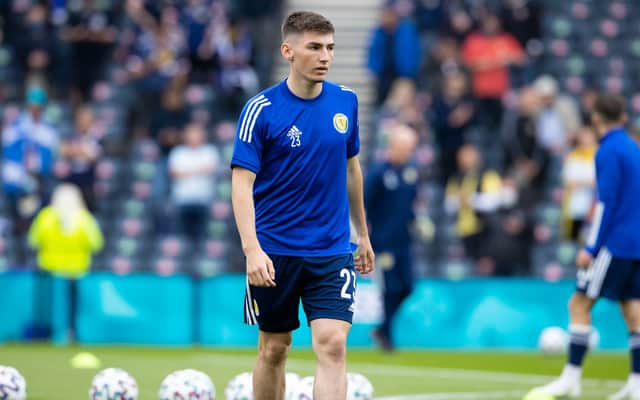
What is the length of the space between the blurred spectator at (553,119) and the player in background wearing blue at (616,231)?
9646 millimetres

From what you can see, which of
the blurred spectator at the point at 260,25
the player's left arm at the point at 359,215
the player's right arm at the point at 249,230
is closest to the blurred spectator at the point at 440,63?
the blurred spectator at the point at 260,25

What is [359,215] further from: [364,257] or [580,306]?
[580,306]

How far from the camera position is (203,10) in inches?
849

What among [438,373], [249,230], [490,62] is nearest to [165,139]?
[490,62]

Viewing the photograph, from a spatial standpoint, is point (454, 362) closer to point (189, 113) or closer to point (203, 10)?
point (189, 113)

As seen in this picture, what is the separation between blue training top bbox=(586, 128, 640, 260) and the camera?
33.6ft

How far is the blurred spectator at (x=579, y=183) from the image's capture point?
61.2 feet

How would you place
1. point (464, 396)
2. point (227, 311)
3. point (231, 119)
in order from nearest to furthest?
point (464, 396) → point (227, 311) → point (231, 119)

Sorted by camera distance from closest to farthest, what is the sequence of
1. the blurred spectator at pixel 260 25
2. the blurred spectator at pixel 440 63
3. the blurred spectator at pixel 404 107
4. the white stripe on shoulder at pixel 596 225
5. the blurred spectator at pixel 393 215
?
the white stripe on shoulder at pixel 596 225
the blurred spectator at pixel 393 215
the blurred spectator at pixel 404 107
the blurred spectator at pixel 440 63
the blurred spectator at pixel 260 25

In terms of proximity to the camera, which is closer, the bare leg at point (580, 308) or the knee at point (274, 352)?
the knee at point (274, 352)

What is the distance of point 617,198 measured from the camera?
10.4 metres

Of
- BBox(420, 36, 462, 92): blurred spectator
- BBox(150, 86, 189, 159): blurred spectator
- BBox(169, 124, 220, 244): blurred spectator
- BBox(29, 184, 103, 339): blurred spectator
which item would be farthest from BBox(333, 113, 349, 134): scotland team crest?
BBox(420, 36, 462, 92): blurred spectator

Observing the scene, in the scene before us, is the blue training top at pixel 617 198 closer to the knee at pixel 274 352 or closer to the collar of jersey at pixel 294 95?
the collar of jersey at pixel 294 95

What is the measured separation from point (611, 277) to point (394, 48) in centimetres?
1064
